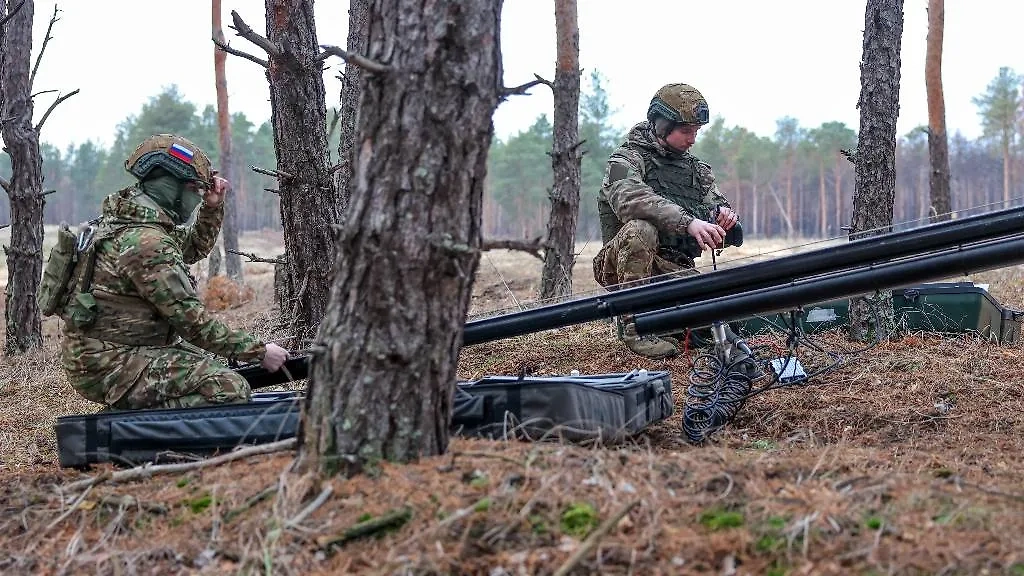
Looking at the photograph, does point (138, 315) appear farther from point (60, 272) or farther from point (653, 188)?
point (653, 188)

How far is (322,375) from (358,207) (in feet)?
2.01

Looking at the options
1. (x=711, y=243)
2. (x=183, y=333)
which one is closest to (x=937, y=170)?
(x=711, y=243)

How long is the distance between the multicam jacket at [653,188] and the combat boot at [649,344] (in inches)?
25.1

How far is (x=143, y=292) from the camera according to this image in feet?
15.9

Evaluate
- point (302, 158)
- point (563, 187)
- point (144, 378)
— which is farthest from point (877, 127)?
point (144, 378)

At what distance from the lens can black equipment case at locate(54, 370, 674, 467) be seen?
4293mm

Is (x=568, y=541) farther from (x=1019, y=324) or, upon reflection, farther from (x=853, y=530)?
(x=1019, y=324)

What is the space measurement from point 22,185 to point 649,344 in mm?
6796

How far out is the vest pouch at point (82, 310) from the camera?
4875 millimetres

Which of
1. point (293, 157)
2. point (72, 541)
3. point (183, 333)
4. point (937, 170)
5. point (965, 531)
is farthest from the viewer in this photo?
point (937, 170)

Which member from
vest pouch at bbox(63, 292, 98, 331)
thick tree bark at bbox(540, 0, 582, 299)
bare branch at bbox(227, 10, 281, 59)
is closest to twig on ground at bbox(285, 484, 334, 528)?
vest pouch at bbox(63, 292, 98, 331)

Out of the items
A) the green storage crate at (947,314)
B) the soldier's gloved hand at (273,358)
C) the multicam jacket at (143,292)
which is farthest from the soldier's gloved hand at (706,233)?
the multicam jacket at (143,292)

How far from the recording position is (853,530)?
8.99 feet

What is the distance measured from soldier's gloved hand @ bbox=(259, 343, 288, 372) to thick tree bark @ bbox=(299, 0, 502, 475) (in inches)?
65.6
